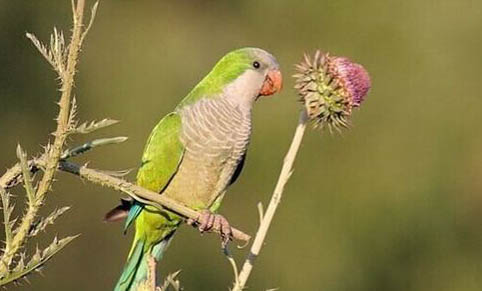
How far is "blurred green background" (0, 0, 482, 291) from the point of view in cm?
577

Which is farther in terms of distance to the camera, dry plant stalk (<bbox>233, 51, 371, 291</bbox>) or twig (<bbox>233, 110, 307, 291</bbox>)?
dry plant stalk (<bbox>233, 51, 371, 291</bbox>)

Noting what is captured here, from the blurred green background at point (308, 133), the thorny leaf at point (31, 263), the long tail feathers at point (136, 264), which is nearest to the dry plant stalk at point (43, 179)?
the thorny leaf at point (31, 263)

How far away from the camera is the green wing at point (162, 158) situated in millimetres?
2100

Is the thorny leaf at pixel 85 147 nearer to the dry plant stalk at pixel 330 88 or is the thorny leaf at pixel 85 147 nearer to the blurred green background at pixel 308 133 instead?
the dry plant stalk at pixel 330 88

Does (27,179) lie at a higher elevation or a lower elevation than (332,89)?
lower

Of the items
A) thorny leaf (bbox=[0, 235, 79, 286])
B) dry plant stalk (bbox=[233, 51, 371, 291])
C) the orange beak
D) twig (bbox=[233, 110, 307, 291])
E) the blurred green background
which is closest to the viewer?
thorny leaf (bbox=[0, 235, 79, 286])

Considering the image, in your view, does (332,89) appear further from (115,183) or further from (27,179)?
(27,179)

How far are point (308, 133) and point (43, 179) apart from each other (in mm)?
5192

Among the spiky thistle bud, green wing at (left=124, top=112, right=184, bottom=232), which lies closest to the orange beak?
green wing at (left=124, top=112, right=184, bottom=232)

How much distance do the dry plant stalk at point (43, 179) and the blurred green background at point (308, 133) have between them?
4681 millimetres

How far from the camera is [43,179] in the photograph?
0.93 meters

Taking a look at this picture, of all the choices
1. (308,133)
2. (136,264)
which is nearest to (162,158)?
(136,264)

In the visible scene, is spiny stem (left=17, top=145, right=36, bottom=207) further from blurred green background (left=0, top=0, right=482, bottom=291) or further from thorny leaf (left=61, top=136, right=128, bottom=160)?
blurred green background (left=0, top=0, right=482, bottom=291)

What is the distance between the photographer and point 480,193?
6.67 metres
